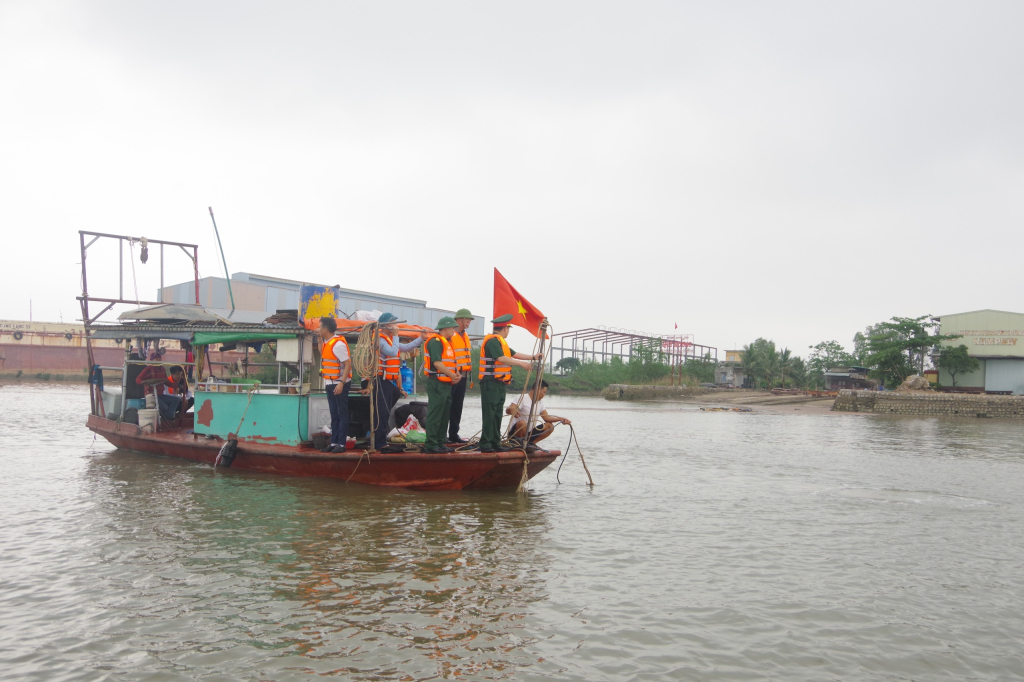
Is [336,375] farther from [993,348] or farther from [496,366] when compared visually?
[993,348]

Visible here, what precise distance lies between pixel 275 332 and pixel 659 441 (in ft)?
41.8

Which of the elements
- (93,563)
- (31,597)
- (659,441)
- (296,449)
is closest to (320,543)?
(93,563)

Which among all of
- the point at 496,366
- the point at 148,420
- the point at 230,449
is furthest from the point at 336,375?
the point at 148,420

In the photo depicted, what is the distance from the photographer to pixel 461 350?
886 cm

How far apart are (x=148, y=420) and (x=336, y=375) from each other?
18.1 ft

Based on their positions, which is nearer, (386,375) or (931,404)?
(386,375)

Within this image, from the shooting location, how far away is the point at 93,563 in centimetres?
577

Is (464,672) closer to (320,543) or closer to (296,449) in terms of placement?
(320,543)

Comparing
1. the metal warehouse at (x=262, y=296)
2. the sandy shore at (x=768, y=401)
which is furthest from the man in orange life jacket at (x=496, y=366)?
the metal warehouse at (x=262, y=296)

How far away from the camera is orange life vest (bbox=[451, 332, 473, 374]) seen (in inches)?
348

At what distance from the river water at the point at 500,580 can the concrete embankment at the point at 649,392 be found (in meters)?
40.8

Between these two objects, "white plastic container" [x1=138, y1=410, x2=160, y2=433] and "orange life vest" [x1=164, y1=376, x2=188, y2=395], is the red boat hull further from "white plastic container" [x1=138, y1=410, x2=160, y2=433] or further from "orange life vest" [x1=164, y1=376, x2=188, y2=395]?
"orange life vest" [x1=164, y1=376, x2=188, y2=395]

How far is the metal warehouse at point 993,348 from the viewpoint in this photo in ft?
131

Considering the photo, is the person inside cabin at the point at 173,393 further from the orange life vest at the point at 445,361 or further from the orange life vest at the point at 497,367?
the orange life vest at the point at 497,367
